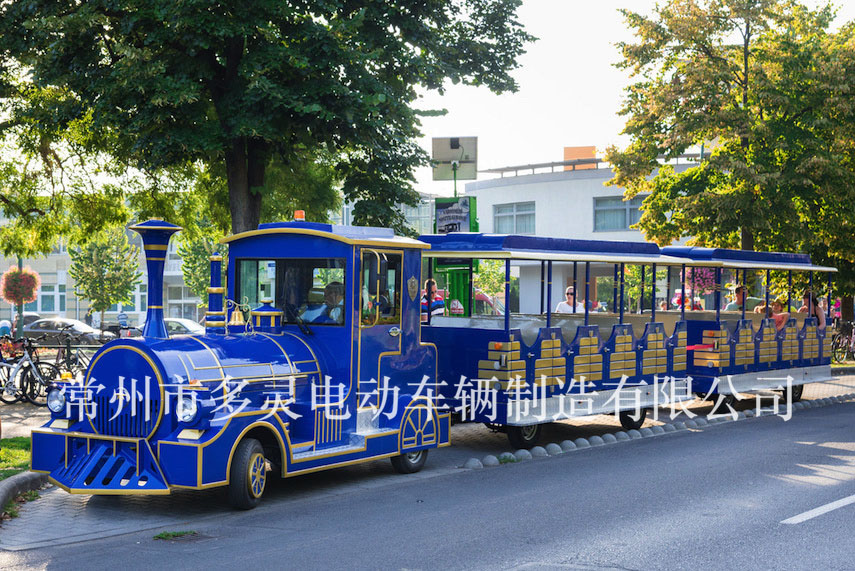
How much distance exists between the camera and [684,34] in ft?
→ 81.5

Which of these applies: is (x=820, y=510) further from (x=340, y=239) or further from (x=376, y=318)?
(x=340, y=239)

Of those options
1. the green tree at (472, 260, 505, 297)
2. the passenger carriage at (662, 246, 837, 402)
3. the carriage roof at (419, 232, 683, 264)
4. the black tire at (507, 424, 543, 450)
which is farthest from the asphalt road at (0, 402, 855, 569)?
the green tree at (472, 260, 505, 297)

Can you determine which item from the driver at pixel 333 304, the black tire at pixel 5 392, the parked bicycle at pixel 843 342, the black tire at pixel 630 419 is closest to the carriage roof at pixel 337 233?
the driver at pixel 333 304

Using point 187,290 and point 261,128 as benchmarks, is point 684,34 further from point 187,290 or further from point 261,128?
point 187,290

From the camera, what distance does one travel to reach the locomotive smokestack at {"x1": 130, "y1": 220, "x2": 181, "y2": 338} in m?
8.83

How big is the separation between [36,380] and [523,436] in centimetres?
931

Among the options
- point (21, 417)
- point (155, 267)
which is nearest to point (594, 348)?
point (155, 267)

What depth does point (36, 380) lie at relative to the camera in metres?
16.8

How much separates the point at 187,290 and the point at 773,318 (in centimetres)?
6719

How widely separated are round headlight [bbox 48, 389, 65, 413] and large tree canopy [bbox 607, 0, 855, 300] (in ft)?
60.6

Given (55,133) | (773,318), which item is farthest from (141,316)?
(773,318)

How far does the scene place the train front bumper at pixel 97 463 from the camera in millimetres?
8141

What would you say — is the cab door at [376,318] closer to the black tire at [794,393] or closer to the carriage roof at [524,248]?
the carriage roof at [524,248]

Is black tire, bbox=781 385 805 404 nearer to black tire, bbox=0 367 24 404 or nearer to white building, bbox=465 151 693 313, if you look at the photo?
black tire, bbox=0 367 24 404
